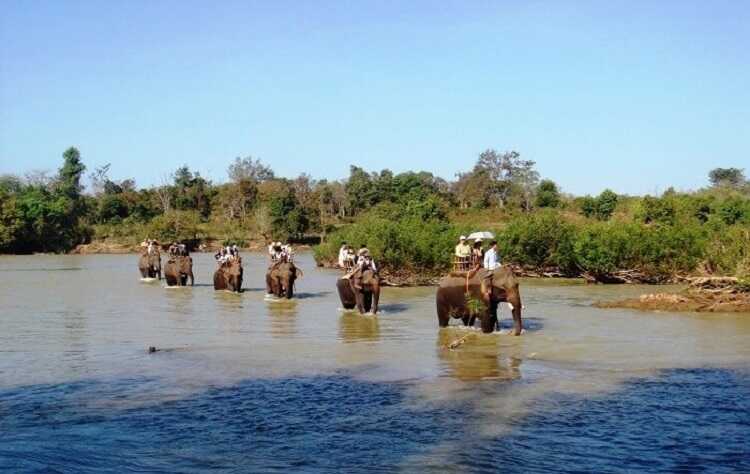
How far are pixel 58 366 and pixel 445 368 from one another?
6.05 meters

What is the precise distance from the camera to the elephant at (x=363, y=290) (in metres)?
20.8

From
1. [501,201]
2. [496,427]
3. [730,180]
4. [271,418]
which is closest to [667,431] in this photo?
[496,427]

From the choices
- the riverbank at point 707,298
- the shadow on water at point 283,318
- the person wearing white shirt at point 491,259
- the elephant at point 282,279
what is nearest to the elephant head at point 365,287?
the shadow on water at point 283,318

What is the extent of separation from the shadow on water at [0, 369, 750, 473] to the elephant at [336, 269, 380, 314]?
8.72 metres

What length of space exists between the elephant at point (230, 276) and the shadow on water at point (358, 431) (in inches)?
Answer: 672

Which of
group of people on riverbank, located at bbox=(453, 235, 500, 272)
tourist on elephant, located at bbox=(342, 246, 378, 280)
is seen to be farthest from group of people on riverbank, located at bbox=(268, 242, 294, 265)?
group of people on riverbank, located at bbox=(453, 235, 500, 272)

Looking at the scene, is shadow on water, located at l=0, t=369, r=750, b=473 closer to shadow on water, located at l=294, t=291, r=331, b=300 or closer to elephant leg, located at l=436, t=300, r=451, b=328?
elephant leg, located at l=436, t=300, r=451, b=328

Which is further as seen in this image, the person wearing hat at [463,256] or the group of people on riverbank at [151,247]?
the group of people on riverbank at [151,247]

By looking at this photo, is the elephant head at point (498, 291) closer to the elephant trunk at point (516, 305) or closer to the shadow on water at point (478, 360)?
the elephant trunk at point (516, 305)

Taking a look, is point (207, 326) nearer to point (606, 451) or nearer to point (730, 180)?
point (606, 451)

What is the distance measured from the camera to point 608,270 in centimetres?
3250

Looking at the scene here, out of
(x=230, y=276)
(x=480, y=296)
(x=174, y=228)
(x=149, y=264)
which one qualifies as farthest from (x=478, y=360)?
(x=174, y=228)

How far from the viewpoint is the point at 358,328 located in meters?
18.8

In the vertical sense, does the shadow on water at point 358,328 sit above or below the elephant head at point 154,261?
below
